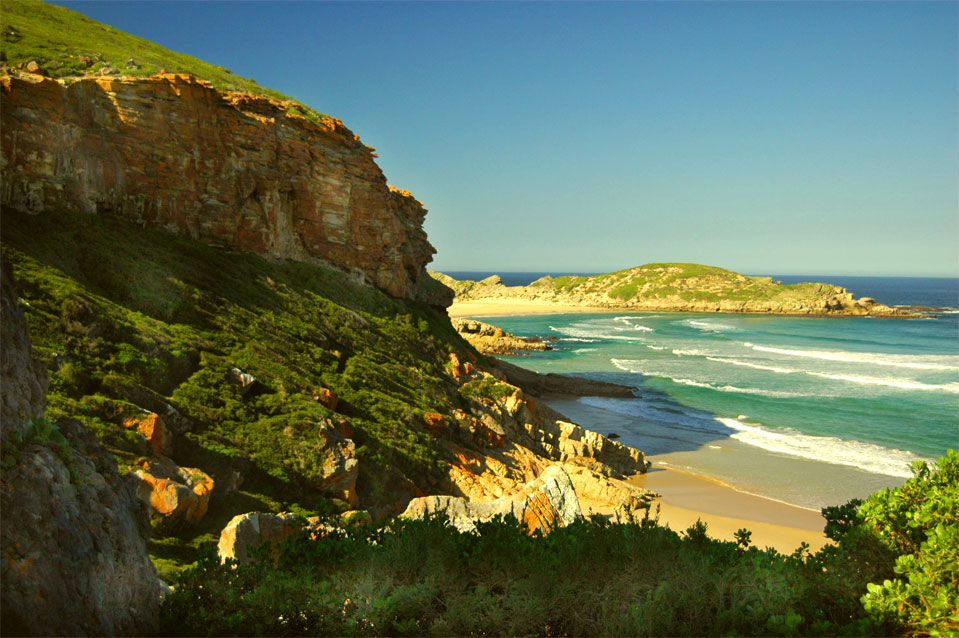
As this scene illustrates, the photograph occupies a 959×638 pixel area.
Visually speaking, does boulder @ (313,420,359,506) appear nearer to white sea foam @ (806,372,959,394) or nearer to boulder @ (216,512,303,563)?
boulder @ (216,512,303,563)

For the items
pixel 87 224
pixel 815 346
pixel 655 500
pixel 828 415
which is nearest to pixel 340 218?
pixel 87 224

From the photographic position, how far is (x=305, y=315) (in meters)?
21.7

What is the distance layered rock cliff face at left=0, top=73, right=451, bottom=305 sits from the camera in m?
17.7

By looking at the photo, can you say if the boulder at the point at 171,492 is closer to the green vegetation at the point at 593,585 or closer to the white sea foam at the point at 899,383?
the green vegetation at the point at 593,585

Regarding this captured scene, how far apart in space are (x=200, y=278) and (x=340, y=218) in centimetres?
815

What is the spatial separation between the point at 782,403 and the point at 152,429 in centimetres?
3760

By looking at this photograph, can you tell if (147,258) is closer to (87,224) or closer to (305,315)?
(87,224)

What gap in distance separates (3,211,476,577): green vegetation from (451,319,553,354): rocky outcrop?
39.0 m

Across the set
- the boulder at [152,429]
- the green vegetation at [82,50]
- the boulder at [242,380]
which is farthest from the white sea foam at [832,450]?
the green vegetation at [82,50]

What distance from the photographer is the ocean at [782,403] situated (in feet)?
84.1

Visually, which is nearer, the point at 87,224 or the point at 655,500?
the point at 87,224

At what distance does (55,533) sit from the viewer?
4961mm

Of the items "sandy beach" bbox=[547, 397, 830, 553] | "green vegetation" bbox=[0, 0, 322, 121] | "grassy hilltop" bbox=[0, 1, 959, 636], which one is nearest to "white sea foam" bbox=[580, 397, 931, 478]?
"sandy beach" bbox=[547, 397, 830, 553]

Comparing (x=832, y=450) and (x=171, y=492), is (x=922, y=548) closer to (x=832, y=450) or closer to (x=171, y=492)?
(x=171, y=492)
